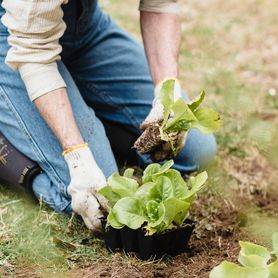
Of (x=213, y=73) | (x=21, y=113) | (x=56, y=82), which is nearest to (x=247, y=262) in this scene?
(x=56, y=82)

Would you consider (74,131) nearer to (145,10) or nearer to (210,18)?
(145,10)

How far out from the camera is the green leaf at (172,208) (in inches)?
78.3

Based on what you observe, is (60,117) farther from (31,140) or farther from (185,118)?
(185,118)

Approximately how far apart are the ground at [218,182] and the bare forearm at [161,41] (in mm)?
537

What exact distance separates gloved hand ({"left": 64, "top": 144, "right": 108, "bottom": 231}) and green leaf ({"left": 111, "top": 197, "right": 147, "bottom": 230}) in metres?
0.18

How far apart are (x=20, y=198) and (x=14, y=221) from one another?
26 centimetres

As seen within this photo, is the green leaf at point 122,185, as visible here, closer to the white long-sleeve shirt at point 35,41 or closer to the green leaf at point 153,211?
the green leaf at point 153,211

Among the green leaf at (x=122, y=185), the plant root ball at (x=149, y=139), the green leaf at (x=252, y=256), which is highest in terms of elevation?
the plant root ball at (x=149, y=139)

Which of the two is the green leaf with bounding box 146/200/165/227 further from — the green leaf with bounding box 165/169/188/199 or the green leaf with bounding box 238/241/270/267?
the green leaf with bounding box 238/241/270/267

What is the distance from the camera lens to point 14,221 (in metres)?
2.35

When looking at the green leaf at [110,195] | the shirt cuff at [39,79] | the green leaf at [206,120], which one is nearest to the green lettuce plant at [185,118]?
the green leaf at [206,120]

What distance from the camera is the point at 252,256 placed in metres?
1.68

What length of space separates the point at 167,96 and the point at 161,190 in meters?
0.30

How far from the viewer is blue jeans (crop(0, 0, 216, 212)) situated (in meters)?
2.48
